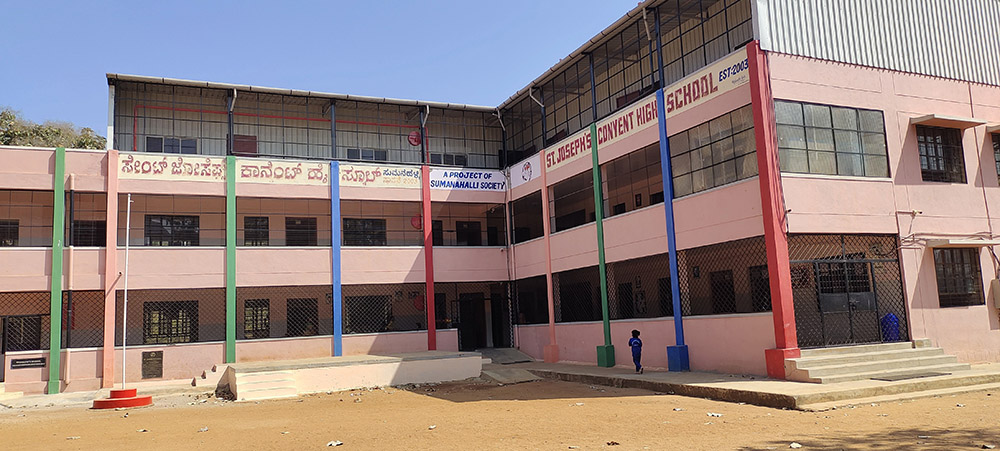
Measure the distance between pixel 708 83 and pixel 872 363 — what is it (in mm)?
6480

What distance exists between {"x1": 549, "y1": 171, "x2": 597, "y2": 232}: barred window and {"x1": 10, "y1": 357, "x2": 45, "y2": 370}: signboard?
1407 cm

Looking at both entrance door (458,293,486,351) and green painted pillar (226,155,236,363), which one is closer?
green painted pillar (226,155,236,363)

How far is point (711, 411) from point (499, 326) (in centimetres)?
1461

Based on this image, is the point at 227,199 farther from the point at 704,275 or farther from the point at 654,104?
the point at 704,275

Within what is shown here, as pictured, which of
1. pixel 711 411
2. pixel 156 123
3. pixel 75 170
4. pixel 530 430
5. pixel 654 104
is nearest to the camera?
pixel 530 430

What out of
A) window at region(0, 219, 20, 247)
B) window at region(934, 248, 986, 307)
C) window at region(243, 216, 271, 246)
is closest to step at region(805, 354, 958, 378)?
window at region(934, 248, 986, 307)

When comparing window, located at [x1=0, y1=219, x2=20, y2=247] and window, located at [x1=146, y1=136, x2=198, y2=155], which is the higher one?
window, located at [x1=146, y1=136, x2=198, y2=155]

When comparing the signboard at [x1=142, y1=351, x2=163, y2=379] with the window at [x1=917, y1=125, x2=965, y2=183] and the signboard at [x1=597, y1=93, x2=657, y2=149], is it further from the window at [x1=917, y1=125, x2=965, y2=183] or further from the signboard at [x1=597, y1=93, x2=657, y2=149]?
the window at [x1=917, y1=125, x2=965, y2=183]

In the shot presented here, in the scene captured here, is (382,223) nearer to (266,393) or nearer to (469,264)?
(469,264)

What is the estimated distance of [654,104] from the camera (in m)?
17.2

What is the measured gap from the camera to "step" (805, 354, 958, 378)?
12898 mm

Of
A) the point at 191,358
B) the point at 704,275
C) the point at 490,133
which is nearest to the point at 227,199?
the point at 191,358

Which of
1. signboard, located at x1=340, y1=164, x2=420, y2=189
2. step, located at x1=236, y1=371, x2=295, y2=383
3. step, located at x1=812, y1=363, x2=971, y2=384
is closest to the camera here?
step, located at x1=812, y1=363, x2=971, y2=384

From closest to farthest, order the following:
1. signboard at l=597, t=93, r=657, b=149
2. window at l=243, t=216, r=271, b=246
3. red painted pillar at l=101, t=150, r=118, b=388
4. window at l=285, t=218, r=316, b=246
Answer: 1. signboard at l=597, t=93, r=657, b=149
2. red painted pillar at l=101, t=150, r=118, b=388
3. window at l=243, t=216, r=271, b=246
4. window at l=285, t=218, r=316, b=246
